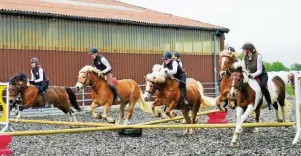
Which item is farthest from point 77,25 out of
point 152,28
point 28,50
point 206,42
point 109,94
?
point 109,94

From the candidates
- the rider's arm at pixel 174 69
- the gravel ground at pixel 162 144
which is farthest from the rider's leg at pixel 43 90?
the rider's arm at pixel 174 69

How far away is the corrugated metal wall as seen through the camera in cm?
2208

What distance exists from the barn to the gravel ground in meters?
10.4

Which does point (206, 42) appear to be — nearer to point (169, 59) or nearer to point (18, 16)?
point (18, 16)

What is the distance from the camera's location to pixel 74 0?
96.2 ft

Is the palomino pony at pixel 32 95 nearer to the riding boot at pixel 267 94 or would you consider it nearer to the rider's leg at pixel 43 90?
the rider's leg at pixel 43 90

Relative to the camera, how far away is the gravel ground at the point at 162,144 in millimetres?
9539

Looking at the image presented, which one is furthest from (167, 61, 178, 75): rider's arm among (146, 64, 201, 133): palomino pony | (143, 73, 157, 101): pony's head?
(143, 73, 157, 101): pony's head

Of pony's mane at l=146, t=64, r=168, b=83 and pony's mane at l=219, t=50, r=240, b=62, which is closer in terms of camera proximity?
pony's mane at l=219, t=50, r=240, b=62

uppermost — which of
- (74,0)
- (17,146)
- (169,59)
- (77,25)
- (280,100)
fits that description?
(74,0)

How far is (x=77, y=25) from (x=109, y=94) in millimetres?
11643

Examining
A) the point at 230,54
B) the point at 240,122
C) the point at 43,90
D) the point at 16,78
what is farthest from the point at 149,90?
the point at 43,90

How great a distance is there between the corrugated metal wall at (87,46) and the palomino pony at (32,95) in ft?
20.8

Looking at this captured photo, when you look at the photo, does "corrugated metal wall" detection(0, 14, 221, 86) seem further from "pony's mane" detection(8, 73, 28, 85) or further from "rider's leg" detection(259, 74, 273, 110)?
"rider's leg" detection(259, 74, 273, 110)
